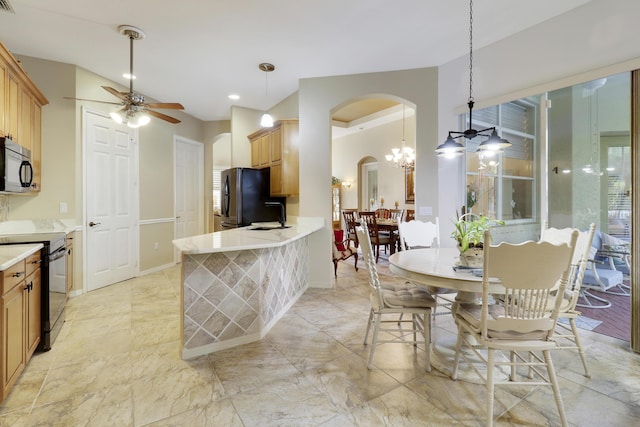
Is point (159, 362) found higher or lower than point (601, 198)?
lower

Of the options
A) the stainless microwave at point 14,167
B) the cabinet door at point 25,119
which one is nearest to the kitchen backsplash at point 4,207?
the stainless microwave at point 14,167

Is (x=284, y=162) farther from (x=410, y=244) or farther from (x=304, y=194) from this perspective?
(x=410, y=244)

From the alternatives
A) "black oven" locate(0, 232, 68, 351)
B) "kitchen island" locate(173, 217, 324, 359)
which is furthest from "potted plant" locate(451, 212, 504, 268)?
"black oven" locate(0, 232, 68, 351)

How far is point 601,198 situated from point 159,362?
4.24 metres

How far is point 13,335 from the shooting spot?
187cm

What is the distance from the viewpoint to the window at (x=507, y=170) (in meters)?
3.50

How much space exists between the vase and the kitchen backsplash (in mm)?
4611

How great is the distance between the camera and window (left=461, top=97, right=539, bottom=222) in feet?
11.5

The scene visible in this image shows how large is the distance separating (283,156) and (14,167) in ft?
9.13

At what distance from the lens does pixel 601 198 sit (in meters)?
3.04

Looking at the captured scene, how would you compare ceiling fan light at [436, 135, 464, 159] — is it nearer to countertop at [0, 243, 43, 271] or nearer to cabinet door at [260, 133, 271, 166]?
cabinet door at [260, 133, 271, 166]

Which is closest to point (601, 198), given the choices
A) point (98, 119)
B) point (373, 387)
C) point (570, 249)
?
point (570, 249)

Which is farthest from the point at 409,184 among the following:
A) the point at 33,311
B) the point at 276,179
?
the point at 33,311

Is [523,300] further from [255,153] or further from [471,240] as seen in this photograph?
[255,153]
